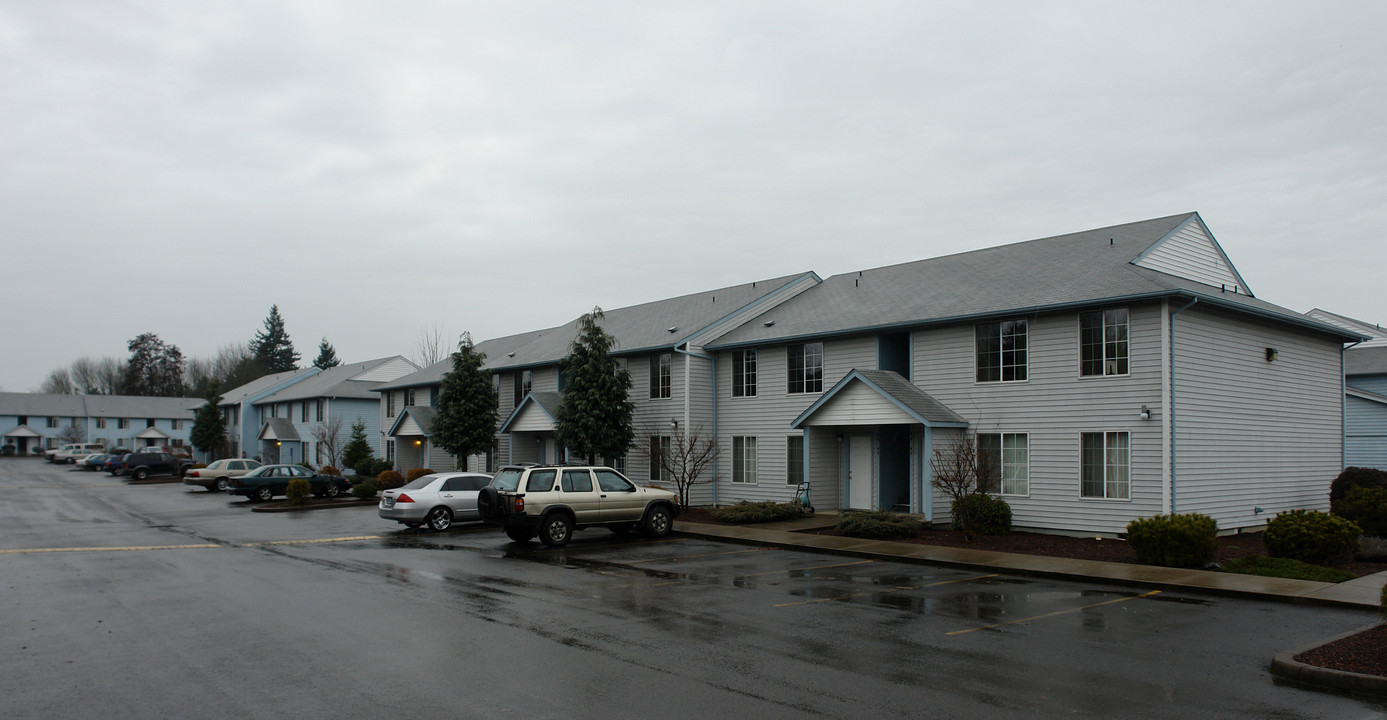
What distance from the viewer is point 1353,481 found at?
2292 centimetres

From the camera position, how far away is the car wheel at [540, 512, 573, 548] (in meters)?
18.5

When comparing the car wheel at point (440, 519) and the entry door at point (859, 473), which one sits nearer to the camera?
the car wheel at point (440, 519)

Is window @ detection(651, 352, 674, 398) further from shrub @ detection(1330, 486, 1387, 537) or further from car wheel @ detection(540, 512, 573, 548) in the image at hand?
shrub @ detection(1330, 486, 1387, 537)

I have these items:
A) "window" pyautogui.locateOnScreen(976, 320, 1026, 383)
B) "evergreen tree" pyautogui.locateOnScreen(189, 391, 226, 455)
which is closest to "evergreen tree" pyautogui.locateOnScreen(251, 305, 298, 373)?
"evergreen tree" pyautogui.locateOnScreen(189, 391, 226, 455)

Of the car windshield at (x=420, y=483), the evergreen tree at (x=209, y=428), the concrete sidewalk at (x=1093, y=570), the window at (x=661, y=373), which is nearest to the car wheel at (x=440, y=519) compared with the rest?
the car windshield at (x=420, y=483)

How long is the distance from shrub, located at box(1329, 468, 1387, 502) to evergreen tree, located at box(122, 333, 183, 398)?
135 metres

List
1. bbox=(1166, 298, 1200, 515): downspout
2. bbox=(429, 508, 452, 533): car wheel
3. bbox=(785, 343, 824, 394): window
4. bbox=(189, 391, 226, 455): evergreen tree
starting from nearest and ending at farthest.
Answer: bbox=(1166, 298, 1200, 515): downspout
bbox=(429, 508, 452, 533): car wheel
bbox=(785, 343, 824, 394): window
bbox=(189, 391, 226, 455): evergreen tree

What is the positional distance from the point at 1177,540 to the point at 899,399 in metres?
7.29

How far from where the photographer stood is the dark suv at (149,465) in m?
54.6

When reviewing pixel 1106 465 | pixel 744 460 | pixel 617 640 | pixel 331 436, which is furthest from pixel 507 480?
pixel 331 436

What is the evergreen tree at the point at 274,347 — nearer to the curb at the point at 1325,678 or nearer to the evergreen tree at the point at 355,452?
the evergreen tree at the point at 355,452

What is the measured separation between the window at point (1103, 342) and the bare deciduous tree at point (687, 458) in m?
Result: 11.7

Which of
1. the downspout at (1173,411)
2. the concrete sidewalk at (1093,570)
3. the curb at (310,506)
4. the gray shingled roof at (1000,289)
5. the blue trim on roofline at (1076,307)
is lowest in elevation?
the curb at (310,506)

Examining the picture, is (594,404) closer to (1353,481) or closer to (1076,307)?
(1076,307)
